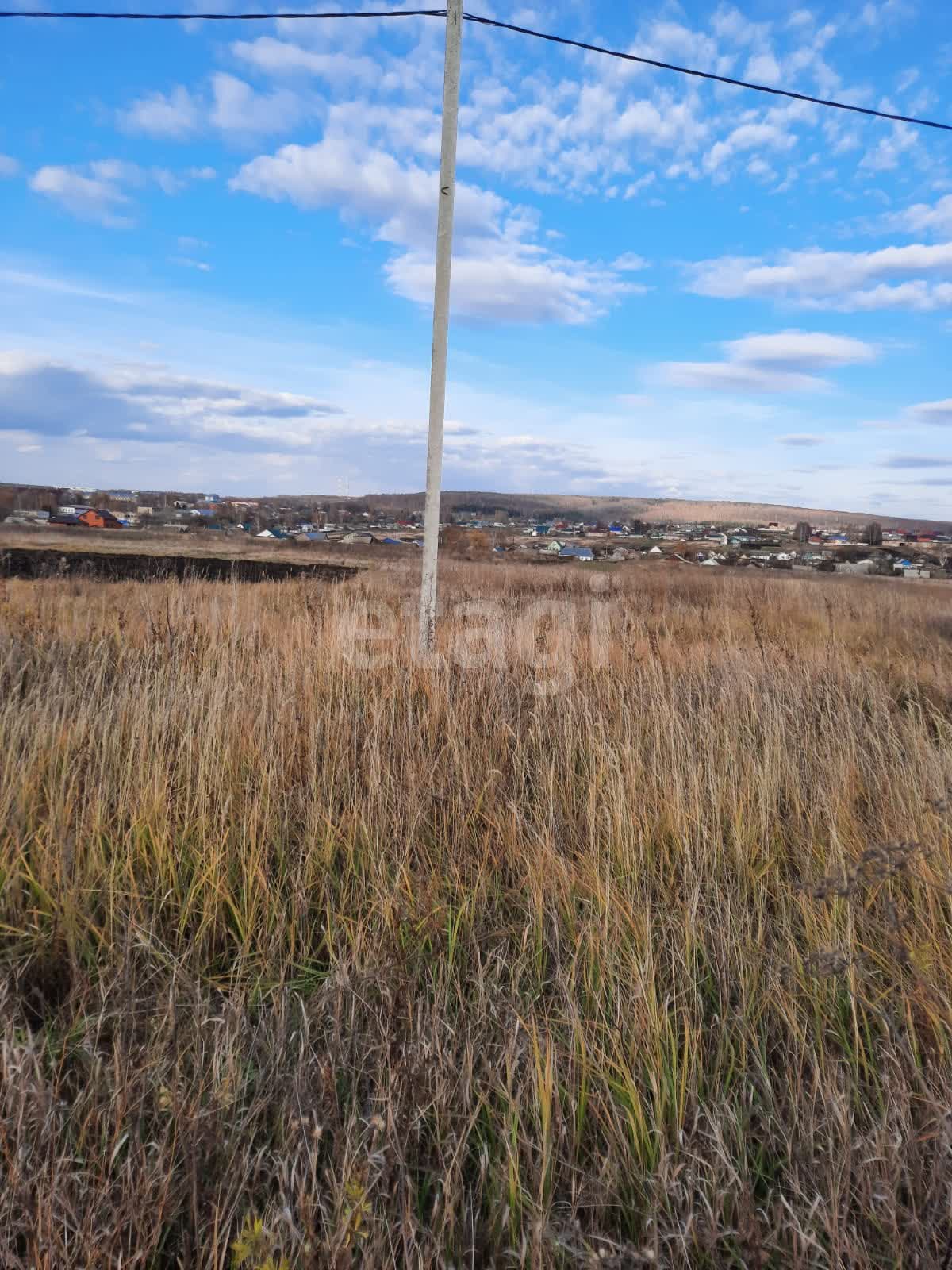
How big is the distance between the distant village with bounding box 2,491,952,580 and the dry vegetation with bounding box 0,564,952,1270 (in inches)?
1020

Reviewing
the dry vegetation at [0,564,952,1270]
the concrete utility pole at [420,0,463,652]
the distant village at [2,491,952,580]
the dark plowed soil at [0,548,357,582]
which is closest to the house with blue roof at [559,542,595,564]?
the distant village at [2,491,952,580]

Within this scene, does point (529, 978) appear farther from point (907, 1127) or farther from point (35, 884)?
point (35, 884)

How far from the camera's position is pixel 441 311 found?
5.81 m

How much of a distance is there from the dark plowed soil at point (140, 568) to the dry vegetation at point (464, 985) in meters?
12.3

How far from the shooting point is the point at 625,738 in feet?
12.9

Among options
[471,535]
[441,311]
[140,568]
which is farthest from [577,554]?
[441,311]

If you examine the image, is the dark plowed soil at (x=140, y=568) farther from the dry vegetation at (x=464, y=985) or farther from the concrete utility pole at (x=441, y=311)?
the dry vegetation at (x=464, y=985)

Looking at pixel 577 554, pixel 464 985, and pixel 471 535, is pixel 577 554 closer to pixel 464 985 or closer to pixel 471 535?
pixel 471 535

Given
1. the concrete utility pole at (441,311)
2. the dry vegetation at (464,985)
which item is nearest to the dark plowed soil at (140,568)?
the concrete utility pole at (441,311)

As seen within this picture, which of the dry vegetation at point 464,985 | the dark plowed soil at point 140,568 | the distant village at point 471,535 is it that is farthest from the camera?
the distant village at point 471,535

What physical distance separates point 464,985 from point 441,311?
518 cm

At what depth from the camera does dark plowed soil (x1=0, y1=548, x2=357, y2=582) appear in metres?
16.5

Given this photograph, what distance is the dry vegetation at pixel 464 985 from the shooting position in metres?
1.42

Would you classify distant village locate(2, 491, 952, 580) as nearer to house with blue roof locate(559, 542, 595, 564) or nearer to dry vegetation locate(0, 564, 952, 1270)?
house with blue roof locate(559, 542, 595, 564)
